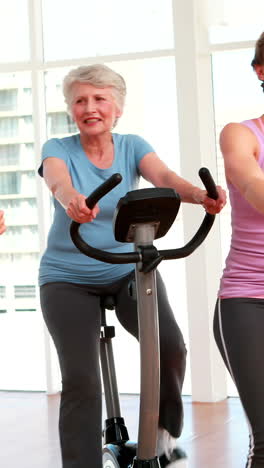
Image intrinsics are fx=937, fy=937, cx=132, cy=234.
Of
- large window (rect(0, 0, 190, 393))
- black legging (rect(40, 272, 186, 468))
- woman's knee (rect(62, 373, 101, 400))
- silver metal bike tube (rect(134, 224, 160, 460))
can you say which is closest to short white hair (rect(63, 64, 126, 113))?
black legging (rect(40, 272, 186, 468))

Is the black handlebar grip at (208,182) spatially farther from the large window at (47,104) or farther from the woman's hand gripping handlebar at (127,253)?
the large window at (47,104)

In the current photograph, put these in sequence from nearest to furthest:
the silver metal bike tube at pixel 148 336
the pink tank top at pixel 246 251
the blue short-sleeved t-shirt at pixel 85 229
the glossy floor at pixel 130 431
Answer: the pink tank top at pixel 246 251
the silver metal bike tube at pixel 148 336
the blue short-sleeved t-shirt at pixel 85 229
the glossy floor at pixel 130 431

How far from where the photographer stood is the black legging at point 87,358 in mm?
2965

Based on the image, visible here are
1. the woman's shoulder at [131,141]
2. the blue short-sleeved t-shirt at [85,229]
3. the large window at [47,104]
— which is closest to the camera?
the blue short-sleeved t-shirt at [85,229]

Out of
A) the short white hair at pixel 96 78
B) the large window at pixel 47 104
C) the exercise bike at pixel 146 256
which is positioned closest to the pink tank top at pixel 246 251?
the exercise bike at pixel 146 256

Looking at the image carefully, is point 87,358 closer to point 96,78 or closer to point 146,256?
point 146,256

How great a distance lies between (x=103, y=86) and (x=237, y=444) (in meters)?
2.01

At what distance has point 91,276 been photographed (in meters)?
3.07

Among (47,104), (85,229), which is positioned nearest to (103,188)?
(85,229)

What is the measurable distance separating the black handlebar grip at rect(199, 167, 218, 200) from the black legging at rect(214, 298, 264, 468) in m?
0.33

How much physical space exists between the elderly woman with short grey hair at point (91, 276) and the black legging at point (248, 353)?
53cm

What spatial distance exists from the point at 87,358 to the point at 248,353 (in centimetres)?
79

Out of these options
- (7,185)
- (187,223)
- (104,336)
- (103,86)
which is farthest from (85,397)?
(7,185)

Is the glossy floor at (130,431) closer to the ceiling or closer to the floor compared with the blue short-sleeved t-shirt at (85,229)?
closer to the floor
